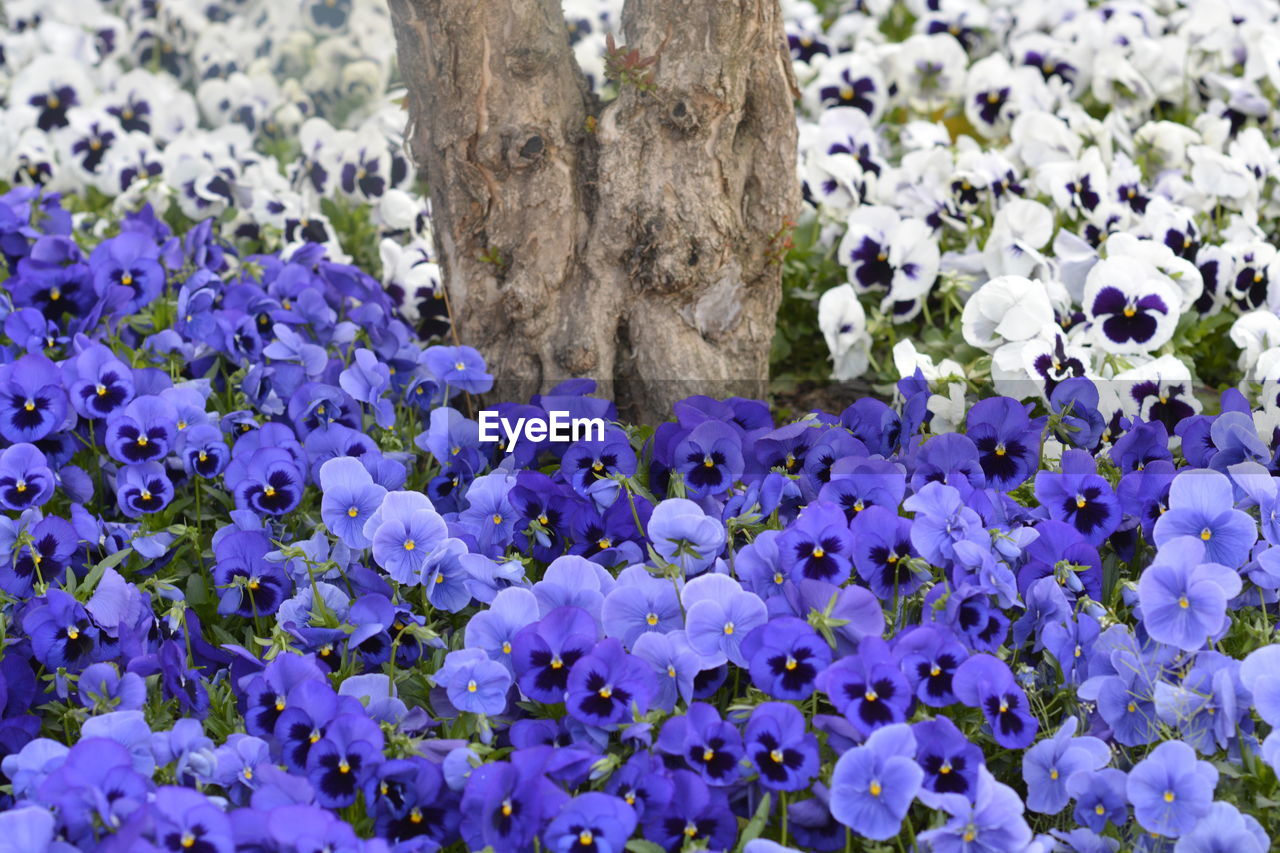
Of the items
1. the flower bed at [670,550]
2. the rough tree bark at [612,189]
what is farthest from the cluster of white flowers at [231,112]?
the rough tree bark at [612,189]

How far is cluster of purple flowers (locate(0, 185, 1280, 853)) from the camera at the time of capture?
161 centimetres

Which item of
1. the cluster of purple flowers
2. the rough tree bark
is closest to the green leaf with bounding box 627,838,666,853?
the cluster of purple flowers

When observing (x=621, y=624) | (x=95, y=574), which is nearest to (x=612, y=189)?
(x=621, y=624)

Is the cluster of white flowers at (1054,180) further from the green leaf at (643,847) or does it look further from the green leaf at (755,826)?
the green leaf at (643,847)

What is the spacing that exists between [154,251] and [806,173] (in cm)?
167

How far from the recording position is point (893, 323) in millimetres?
3123

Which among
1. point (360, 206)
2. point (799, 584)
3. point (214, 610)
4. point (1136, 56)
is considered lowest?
point (214, 610)

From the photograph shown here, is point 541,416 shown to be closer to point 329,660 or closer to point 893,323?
point 329,660

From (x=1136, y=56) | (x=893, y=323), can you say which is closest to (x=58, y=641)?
(x=893, y=323)
